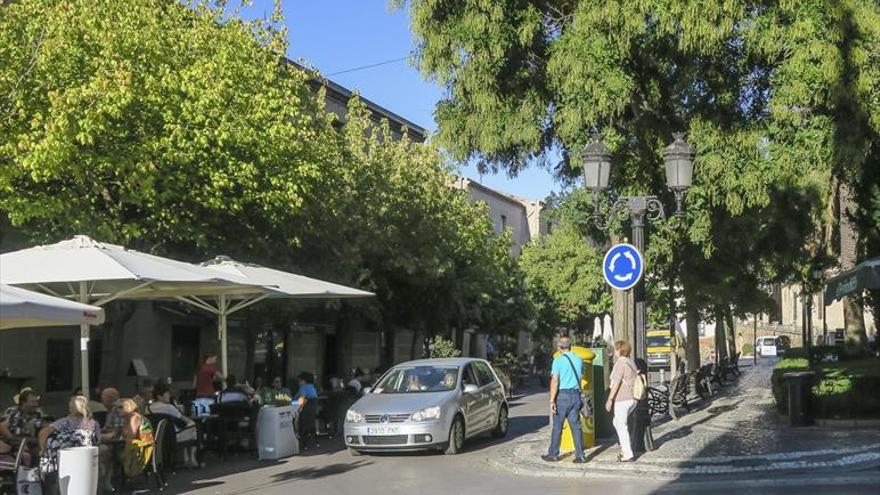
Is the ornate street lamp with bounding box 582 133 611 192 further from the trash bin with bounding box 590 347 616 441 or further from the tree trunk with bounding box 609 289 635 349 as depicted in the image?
the trash bin with bounding box 590 347 616 441

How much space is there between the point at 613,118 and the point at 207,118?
6.71 metres

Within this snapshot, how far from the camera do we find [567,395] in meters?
13.7

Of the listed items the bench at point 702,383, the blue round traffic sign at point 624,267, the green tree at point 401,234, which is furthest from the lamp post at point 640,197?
the bench at point 702,383

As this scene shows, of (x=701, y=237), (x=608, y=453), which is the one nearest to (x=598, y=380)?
(x=608, y=453)

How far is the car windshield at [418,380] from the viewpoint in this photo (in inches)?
648

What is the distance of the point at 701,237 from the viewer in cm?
1705

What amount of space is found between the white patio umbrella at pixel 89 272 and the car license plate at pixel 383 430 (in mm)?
2876

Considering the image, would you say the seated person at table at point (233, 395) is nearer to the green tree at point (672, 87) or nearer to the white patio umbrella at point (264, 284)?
the white patio umbrella at point (264, 284)

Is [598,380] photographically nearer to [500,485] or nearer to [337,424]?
[500,485]

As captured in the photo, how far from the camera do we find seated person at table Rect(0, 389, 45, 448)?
1203cm

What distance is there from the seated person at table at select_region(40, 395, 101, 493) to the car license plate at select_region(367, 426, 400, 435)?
5066mm

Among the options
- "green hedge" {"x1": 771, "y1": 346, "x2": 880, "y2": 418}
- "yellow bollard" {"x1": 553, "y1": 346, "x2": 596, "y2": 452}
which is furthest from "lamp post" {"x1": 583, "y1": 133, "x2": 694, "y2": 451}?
"green hedge" {"x1": 771, "y1": 346, "x2": 880, "y2": 418}

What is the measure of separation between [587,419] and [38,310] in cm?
832

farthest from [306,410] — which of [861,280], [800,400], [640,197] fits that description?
[861,280]
